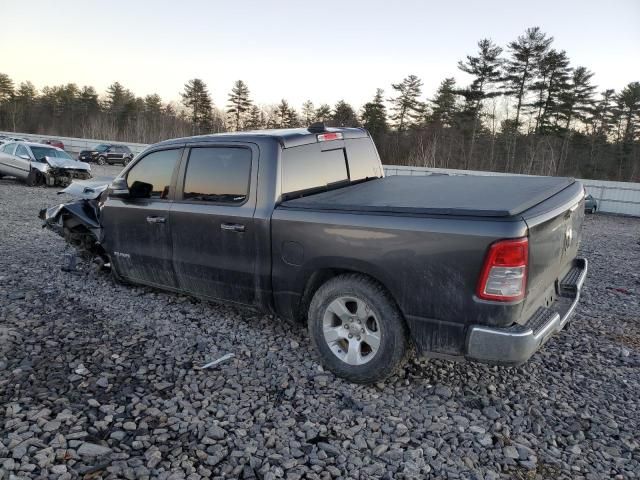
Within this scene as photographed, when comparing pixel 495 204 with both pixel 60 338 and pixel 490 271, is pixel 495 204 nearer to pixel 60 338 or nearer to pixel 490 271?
pixel 490 271

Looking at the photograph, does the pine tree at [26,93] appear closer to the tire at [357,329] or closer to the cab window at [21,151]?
the cab window at [21,151]

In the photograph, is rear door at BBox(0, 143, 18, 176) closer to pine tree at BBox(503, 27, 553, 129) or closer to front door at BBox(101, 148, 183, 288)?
front door at BBox(101, 148, 183, 288)

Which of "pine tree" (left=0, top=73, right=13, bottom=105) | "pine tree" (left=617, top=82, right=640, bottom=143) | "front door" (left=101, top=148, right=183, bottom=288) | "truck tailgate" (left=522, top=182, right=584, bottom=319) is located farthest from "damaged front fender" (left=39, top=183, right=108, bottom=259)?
"pine tree" (left=0, top=73, right=13, bottom=105)

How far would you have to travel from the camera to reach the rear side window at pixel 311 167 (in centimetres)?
375

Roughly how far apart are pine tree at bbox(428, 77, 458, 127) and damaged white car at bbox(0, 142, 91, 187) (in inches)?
1472

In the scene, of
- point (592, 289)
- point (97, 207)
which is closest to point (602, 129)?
point (592, 289)

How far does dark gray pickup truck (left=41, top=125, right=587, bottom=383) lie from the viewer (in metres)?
2.72

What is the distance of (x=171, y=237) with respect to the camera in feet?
14.5

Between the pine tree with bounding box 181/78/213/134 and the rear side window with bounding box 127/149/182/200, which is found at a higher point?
the pine tree with bounding box 181/78/213/134

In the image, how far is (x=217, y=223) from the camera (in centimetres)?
396

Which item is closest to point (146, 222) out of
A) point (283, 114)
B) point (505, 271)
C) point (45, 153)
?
point (505, 271)

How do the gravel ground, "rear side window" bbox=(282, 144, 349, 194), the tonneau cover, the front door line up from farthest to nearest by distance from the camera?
the front door → "rear side window" bbox=(282, 144, 349, 194) → the tonneau cover → the gravel ground

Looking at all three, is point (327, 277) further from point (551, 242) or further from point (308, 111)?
point (308, 111)

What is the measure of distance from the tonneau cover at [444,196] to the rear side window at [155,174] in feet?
5.14
